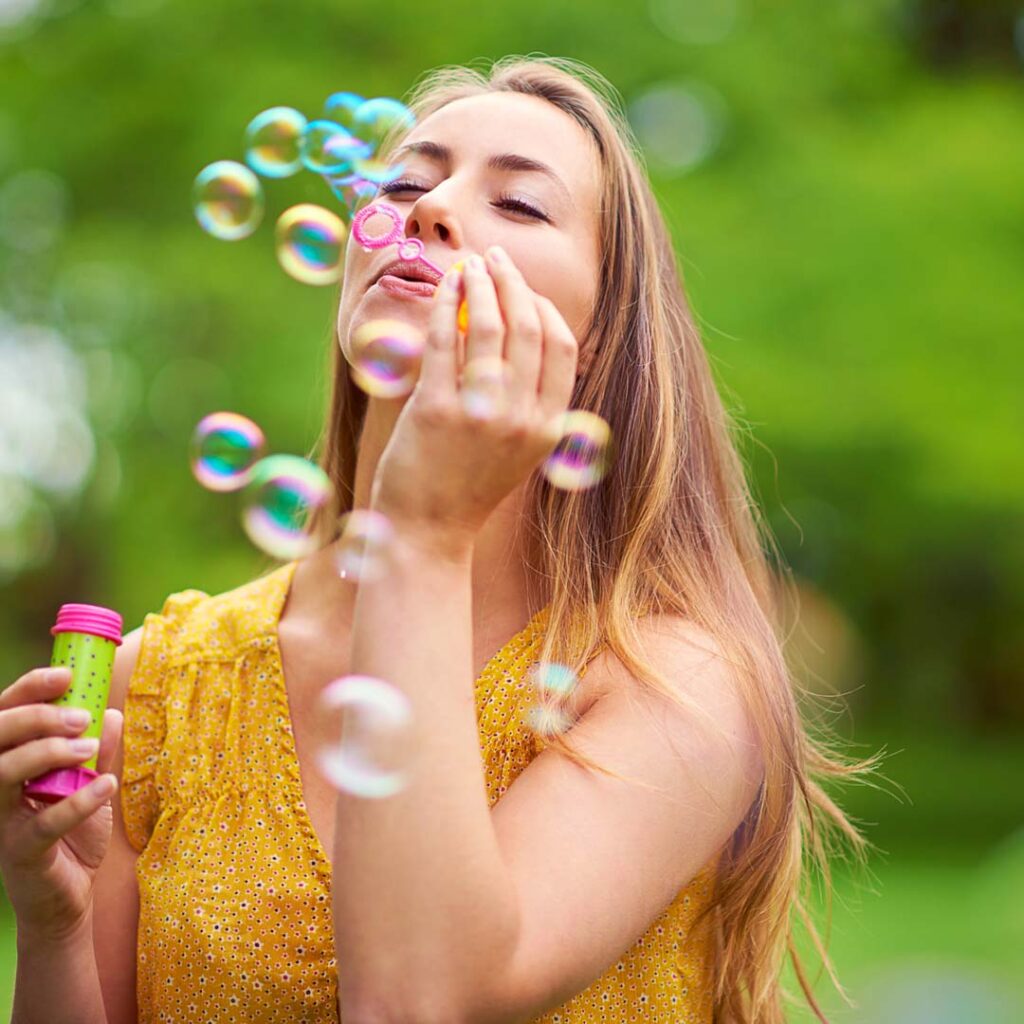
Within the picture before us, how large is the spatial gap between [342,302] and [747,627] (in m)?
0.81

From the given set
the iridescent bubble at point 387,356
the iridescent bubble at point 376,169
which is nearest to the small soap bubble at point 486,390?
the iridescent bubble at point 387,356

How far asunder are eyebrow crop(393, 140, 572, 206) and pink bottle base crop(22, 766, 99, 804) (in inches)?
41.6

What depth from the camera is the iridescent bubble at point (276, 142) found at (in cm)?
274

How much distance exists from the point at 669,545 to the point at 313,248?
96 cm

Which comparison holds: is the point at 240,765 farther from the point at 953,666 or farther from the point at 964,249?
the point at 953,666

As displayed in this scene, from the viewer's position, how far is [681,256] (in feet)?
19.7

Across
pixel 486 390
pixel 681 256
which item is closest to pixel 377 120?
pixel 486 390

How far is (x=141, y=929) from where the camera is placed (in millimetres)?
1951

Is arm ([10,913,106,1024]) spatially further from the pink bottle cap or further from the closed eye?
the closed eye

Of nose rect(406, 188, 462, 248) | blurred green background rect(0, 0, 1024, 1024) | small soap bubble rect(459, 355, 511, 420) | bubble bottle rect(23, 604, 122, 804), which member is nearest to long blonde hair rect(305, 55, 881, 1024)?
nose rect(406, 188, 462, 248)

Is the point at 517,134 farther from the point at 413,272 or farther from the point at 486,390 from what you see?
the point at 486,390

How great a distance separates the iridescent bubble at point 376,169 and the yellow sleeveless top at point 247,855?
74 cm

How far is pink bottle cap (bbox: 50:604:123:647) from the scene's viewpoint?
1.61 m

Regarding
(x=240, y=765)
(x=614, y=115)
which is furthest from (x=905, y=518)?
(x=240, y=765)
